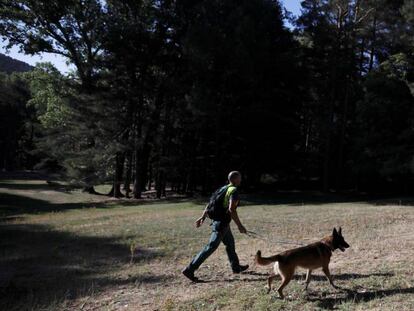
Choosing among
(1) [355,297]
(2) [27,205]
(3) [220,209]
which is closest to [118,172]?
(2) [27,205]

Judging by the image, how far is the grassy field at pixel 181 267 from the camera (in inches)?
258

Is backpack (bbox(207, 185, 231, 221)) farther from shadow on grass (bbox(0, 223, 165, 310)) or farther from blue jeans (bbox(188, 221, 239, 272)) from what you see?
shadow on grass (bbox(0, 223, 165, 310))

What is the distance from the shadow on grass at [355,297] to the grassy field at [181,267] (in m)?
0.01

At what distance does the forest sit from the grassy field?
52.3ft

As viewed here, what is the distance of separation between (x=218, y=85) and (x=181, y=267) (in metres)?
23.8

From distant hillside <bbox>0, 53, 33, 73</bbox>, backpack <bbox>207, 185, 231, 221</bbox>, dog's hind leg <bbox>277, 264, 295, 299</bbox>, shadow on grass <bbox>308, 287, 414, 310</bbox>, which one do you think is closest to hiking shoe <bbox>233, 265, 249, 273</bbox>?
backpack <bbox>207, 185, 231, 221</bbox>

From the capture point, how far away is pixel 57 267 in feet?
32.9

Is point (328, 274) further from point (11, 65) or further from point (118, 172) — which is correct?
point (11, 65)

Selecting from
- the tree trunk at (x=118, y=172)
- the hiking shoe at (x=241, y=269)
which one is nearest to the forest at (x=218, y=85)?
the tree trunk at (x=118, y=172)

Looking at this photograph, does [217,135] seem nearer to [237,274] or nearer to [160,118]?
[160,118]

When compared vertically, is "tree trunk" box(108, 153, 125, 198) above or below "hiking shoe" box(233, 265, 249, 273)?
above

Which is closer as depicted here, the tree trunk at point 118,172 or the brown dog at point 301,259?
the brown dog at point 301,259

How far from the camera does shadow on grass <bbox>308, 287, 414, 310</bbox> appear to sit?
6.15 meters

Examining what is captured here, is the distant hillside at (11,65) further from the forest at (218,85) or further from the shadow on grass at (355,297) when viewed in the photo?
the shadow on grass at (355,297)
